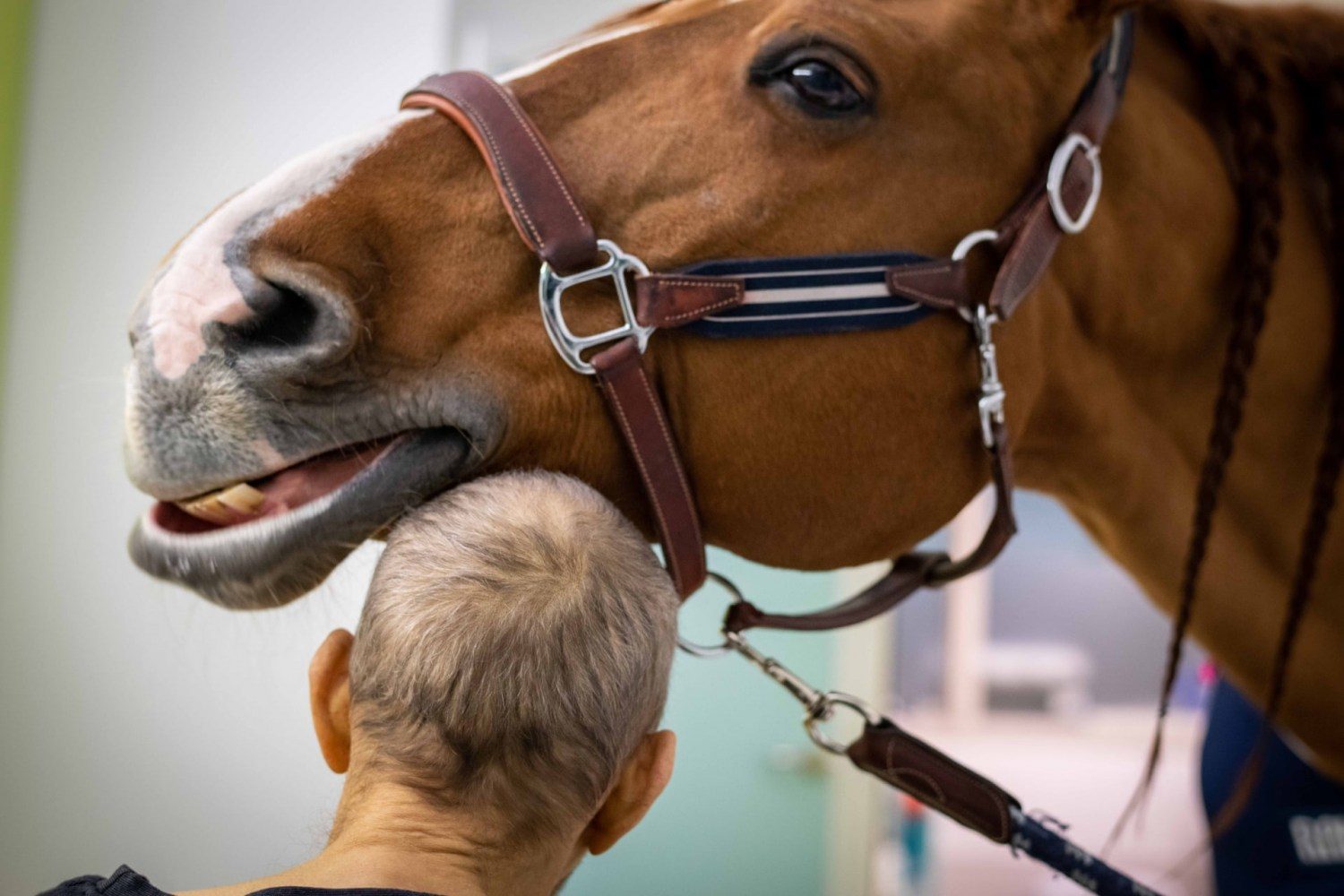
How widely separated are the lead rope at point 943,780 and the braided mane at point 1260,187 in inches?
8.9

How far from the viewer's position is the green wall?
4.78 feet

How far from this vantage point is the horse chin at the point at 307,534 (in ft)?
2.59

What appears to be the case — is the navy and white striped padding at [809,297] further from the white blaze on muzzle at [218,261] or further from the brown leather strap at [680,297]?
the white blaze on muzzle at [218,261]

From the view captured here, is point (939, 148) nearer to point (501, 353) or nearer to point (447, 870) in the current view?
point (501, 353)

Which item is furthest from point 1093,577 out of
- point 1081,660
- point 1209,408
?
point 1209,408

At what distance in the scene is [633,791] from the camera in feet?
2.46

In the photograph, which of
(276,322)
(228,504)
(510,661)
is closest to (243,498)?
(228,504)

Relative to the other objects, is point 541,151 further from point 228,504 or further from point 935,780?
point 935,780

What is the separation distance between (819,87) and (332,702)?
65 centimetres

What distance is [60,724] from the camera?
1.58 meters

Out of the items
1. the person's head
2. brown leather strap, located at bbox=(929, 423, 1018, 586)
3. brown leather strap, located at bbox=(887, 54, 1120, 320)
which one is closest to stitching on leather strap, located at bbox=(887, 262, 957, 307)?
brown leather strap, located at bbox=(887, 54, 1120, 320)

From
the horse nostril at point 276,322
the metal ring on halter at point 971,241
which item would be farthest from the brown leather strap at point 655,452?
the metal ring on halter at point 971,241

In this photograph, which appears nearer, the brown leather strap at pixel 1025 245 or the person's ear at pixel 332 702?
the person's ear at pixel 332 702

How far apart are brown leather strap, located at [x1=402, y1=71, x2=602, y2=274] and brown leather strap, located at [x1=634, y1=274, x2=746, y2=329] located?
5 centimetres
